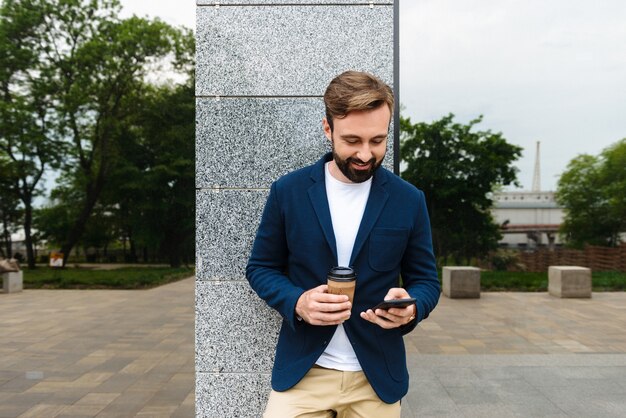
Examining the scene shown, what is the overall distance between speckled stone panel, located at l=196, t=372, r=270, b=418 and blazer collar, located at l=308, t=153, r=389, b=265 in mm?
1341

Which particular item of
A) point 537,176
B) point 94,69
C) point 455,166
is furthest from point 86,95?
point 537,176

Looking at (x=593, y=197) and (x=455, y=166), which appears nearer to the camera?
(x=455, y=166)

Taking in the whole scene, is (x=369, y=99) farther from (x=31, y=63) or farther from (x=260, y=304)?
(x=31, y=63)

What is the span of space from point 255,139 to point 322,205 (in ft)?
3.65

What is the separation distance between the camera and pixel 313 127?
10.2 ft

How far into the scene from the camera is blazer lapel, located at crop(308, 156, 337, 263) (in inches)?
81.8

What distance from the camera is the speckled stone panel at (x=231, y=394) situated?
308 centimetres

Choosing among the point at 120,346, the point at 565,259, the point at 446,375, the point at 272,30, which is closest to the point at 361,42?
the point at 272,30

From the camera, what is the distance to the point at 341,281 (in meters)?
1.78

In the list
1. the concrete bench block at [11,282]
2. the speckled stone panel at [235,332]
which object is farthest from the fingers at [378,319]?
the concrete bench block at [11,282]

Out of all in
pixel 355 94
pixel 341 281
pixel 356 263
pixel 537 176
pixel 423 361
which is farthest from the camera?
pixel 537 176

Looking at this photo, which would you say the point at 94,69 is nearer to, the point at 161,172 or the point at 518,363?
the point at 161,172

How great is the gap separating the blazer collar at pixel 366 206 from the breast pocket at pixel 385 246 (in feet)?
0.14

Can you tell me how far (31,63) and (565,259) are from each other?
31648 mm
